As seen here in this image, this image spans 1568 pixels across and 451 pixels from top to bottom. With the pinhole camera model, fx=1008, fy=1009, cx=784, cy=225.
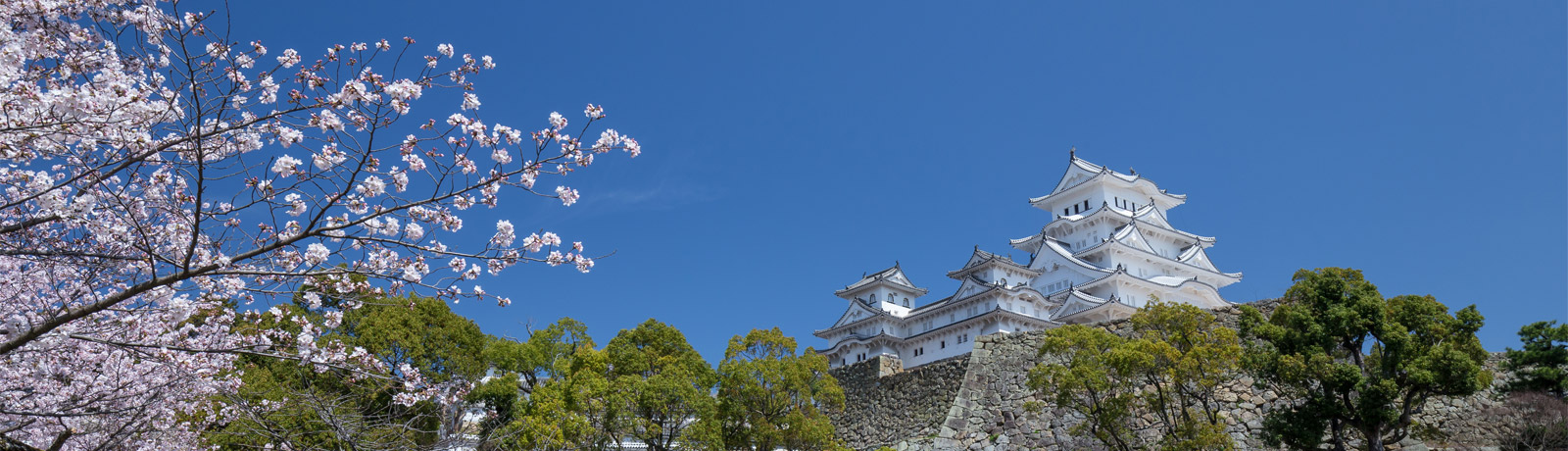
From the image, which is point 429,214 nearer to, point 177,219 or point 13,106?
point 177,219

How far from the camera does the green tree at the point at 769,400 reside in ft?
55.4

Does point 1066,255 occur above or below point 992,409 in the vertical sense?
above

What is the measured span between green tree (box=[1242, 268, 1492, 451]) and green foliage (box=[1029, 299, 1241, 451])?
2.46 ft

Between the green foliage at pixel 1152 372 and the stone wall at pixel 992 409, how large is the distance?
1.07 m

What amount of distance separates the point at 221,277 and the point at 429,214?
1.68 meters

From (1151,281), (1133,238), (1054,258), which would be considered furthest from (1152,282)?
(1054,258)

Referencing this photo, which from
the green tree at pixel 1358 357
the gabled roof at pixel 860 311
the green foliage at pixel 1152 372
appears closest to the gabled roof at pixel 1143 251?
the gabled roof at pixel 860 311

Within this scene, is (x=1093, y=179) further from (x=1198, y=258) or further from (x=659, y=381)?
(x=659, y=381)

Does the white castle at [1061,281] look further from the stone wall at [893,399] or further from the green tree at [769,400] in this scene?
the green tree at [769,400]

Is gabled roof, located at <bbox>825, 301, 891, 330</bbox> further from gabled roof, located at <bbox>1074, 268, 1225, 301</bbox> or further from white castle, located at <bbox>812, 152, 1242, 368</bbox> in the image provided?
gabled roof, located at <bbox>1074, 268, 1225, 301</bbox>

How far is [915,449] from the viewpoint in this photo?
20.2m

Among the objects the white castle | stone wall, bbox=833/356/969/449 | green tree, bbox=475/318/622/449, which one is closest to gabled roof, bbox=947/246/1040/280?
the white castle

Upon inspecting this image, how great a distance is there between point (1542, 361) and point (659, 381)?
13355 mm

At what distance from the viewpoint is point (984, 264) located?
4288 centimetres
